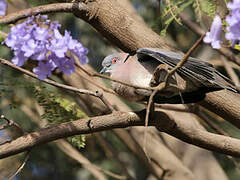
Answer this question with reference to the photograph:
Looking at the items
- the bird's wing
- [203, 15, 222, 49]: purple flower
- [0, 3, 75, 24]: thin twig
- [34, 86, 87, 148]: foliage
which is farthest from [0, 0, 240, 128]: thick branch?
[203, 15, 222, 49]: purple flower

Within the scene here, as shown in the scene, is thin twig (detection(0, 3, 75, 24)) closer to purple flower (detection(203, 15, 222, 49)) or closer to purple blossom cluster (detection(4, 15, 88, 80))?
purple blossom cluster (detection(4, 15, 88, 80))

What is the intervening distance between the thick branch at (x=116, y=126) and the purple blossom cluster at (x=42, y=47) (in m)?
0.62

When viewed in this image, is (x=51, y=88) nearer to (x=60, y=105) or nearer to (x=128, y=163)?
(x=60, y=105)

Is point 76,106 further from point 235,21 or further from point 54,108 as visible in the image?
point 235,21

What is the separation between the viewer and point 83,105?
4.27 m

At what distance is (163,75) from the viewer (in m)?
2.60

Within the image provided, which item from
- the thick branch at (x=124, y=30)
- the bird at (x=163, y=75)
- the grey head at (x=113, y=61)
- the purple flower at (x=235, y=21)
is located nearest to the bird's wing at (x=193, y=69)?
the bird at (x=163, y=75)

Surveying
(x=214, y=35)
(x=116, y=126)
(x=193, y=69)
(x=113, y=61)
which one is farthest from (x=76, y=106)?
(x=214, y=35)

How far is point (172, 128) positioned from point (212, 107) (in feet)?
1.34

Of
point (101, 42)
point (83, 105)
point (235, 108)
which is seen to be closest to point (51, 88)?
point (83, 105)

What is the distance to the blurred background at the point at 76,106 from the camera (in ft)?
10.7

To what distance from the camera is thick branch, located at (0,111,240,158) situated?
233cm

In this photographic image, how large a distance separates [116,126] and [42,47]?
88 centimetres

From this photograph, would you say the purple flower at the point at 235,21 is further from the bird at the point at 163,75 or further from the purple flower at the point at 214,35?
the bird at the point at 163,75
